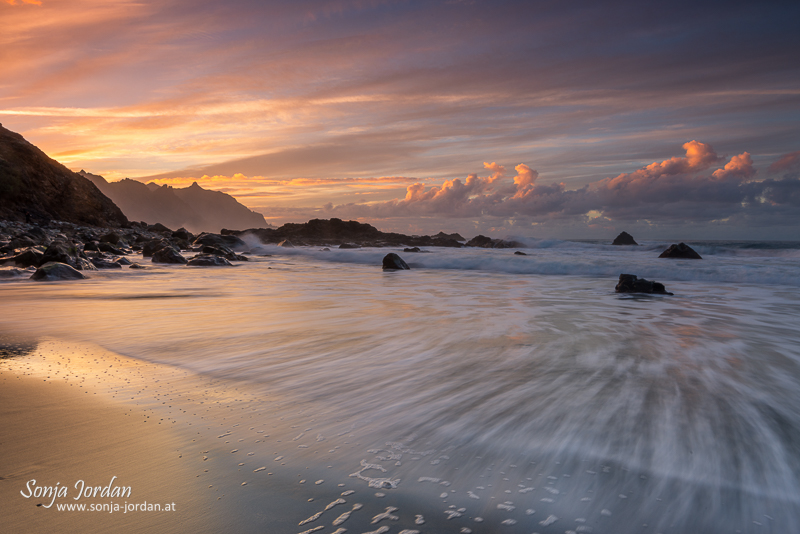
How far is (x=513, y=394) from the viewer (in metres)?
3.04

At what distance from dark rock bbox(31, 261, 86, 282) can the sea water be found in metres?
1.29

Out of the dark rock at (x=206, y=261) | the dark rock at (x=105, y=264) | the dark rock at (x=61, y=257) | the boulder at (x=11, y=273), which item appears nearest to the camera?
the boulder at (x=11, y=273)

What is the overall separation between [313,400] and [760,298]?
35.8 feet

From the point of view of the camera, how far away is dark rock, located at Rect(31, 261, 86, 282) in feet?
29.6

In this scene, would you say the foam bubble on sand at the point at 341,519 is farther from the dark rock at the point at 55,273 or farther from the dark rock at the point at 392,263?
the dark rock at the point at 392,263

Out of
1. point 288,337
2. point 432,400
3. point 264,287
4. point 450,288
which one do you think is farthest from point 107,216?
point 432,400

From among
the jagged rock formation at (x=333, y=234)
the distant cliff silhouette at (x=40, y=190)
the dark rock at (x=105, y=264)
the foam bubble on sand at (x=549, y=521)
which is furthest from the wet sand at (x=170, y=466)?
the jagged rock formation at (x=333, y=234)

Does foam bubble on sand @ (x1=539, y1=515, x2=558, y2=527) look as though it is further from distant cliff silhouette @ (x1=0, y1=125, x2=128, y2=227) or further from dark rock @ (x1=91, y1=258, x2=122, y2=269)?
distant cliff silhouette @ (x1=0, y1=125, x2=128, y2=227)

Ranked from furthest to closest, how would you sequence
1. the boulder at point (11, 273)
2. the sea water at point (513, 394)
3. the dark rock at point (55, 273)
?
the boulder at point (11, 273), the dark rock at point (55, 273), the sea water at point (513, 394)

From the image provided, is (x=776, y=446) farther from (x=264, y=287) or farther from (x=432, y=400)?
(x=264, y=287)

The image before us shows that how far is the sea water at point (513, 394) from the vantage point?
1753 millimetres

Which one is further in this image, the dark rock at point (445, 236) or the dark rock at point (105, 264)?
the dark rock at point (445, 236)

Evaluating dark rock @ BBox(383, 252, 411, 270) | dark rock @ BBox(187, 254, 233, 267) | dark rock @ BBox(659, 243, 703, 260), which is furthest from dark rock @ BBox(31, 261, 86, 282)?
dark rock @ BBox(659, 243, 703, 260)

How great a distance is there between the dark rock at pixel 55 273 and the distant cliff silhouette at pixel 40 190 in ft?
84.2
